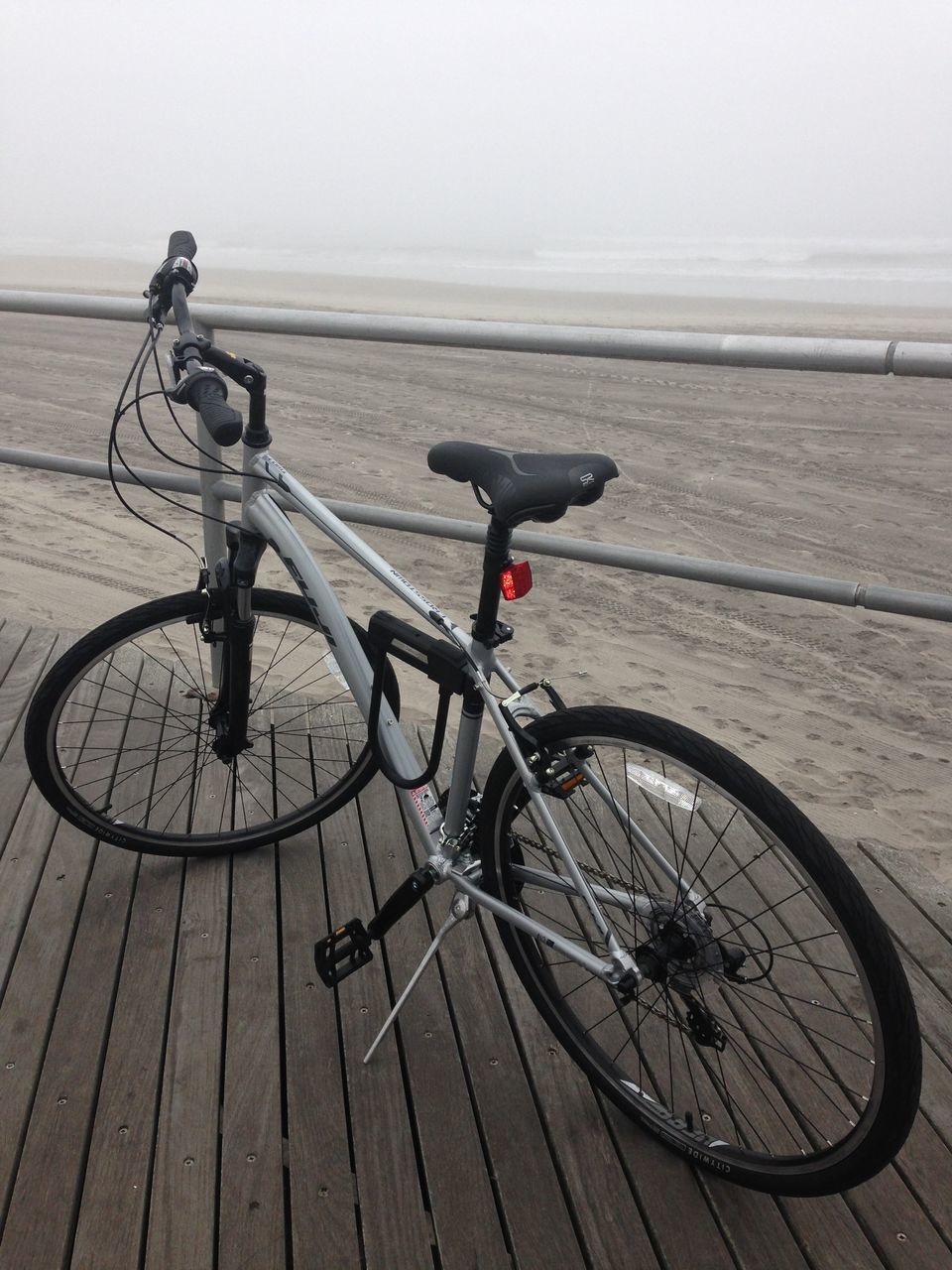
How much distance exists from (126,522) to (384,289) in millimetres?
15667

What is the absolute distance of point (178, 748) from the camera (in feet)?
8.48

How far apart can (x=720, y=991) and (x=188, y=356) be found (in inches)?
54.4

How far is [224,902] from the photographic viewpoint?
2.12m

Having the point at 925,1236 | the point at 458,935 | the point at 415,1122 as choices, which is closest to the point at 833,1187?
the point at 925,1236

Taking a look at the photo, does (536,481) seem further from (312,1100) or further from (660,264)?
(660,264)

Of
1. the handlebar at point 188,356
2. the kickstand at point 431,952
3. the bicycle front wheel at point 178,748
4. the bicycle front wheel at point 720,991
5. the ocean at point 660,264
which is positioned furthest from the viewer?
the ocean at point 660,264

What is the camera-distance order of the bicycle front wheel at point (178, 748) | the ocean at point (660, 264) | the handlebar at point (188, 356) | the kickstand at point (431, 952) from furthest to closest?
the ocean at point (660, 264) → the bicycle front wheel at point (178, 748) → the kickstand at point (431, 952) → the handlebar at point (188, 356)

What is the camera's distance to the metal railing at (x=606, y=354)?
1.91 m

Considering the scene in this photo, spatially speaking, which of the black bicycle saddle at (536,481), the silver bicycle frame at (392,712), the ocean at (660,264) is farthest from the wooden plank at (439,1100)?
the ocean at (660,264)

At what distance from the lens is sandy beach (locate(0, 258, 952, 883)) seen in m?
4.15

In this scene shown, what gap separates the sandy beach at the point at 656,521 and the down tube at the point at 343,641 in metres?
1.75

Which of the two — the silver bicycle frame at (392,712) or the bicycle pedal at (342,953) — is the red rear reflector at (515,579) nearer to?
the silver bicycle frame at (392,712)

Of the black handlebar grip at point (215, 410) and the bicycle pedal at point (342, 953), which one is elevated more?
the black handlebar grip at point (215, 410)

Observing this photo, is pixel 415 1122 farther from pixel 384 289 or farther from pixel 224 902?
pixel 384 289
